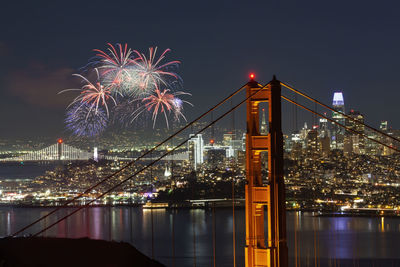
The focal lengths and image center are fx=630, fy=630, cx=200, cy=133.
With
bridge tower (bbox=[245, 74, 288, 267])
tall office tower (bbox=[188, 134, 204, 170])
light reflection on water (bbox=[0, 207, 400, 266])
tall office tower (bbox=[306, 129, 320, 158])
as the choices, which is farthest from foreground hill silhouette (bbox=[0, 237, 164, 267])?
tall office tower (bbox=[188, 134, 204, 170])

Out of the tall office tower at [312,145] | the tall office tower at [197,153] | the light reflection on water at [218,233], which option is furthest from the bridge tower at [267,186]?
the tall office tower at [197,153]

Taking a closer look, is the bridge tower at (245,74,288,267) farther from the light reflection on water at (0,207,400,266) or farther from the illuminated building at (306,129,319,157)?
the illuminated building at (306,129,319,157)

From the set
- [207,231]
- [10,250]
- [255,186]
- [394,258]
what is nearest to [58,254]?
[10,250]

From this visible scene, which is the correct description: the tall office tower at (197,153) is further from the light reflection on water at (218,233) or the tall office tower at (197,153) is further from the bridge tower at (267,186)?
the bridge tower at (267,186)

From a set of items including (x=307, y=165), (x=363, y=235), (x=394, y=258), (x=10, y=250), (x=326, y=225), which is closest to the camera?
(x=10, y=250)

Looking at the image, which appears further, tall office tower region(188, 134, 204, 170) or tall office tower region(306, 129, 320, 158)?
tall office tower region(188, 134, 204, 170)

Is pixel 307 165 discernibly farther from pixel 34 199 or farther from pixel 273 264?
pixel 273 264
